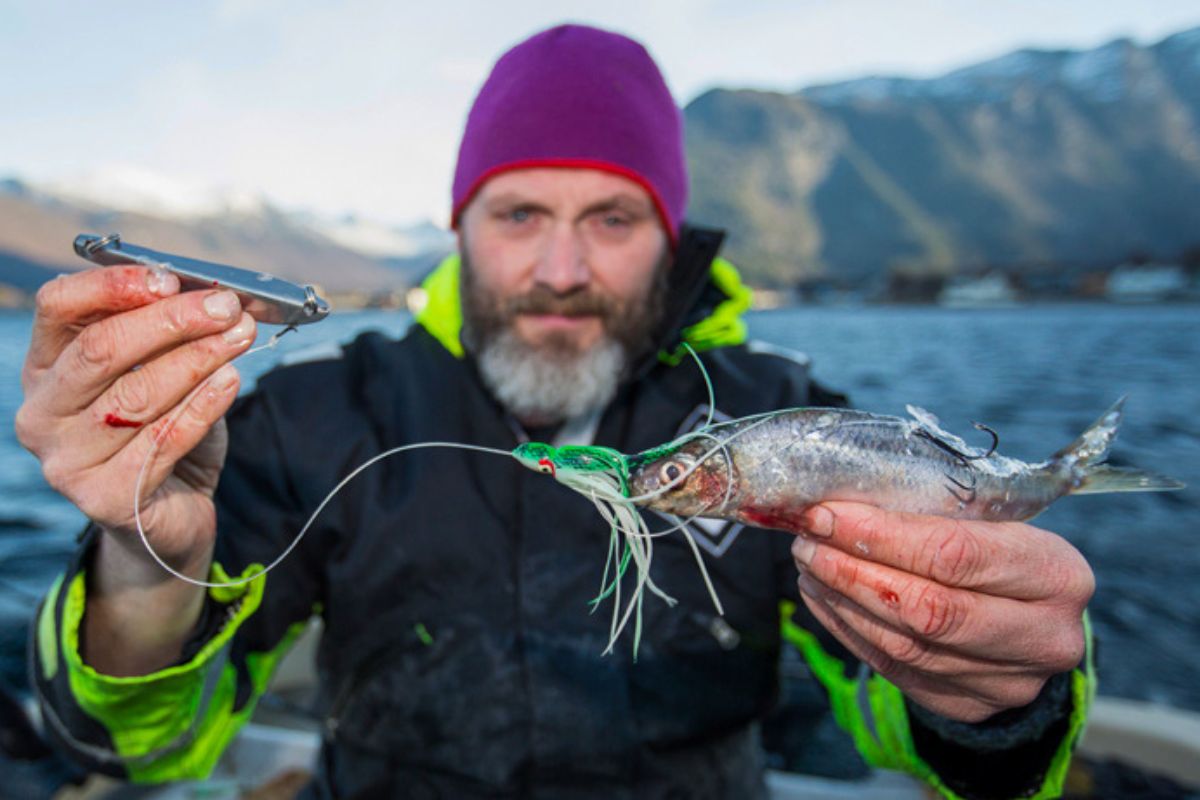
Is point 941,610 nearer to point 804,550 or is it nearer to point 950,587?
point 950,587

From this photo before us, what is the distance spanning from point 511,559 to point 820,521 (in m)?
1.93

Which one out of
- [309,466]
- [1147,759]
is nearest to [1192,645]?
[1147,759]

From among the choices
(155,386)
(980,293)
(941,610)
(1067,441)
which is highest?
(155,386)

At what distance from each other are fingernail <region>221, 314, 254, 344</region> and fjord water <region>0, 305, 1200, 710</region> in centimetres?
74

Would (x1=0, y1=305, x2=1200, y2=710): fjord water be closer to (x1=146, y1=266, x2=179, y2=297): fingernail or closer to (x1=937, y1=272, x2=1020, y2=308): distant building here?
(x1=146, y1=266, x2=179, y2=297): fingernail

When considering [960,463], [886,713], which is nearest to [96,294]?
[960,463]

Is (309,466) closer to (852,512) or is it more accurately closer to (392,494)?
(392,494)

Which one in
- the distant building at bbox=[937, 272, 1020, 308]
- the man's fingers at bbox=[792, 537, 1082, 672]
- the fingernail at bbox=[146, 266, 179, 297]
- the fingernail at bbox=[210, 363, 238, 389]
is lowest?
the distant building at bbox=[937, 272, 1020, 308]

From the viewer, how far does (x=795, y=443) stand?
6.89 ft

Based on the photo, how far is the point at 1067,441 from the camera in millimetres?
21188

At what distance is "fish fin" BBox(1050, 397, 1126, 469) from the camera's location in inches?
92.0

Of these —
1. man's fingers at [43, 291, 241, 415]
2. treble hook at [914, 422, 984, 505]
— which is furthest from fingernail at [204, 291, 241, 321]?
treble hook at [914, 422, 984, 505]

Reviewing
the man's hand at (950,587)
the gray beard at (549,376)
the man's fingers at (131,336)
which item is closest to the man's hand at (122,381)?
the man's fingers at (131,336)

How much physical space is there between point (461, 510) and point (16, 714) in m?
5.22
